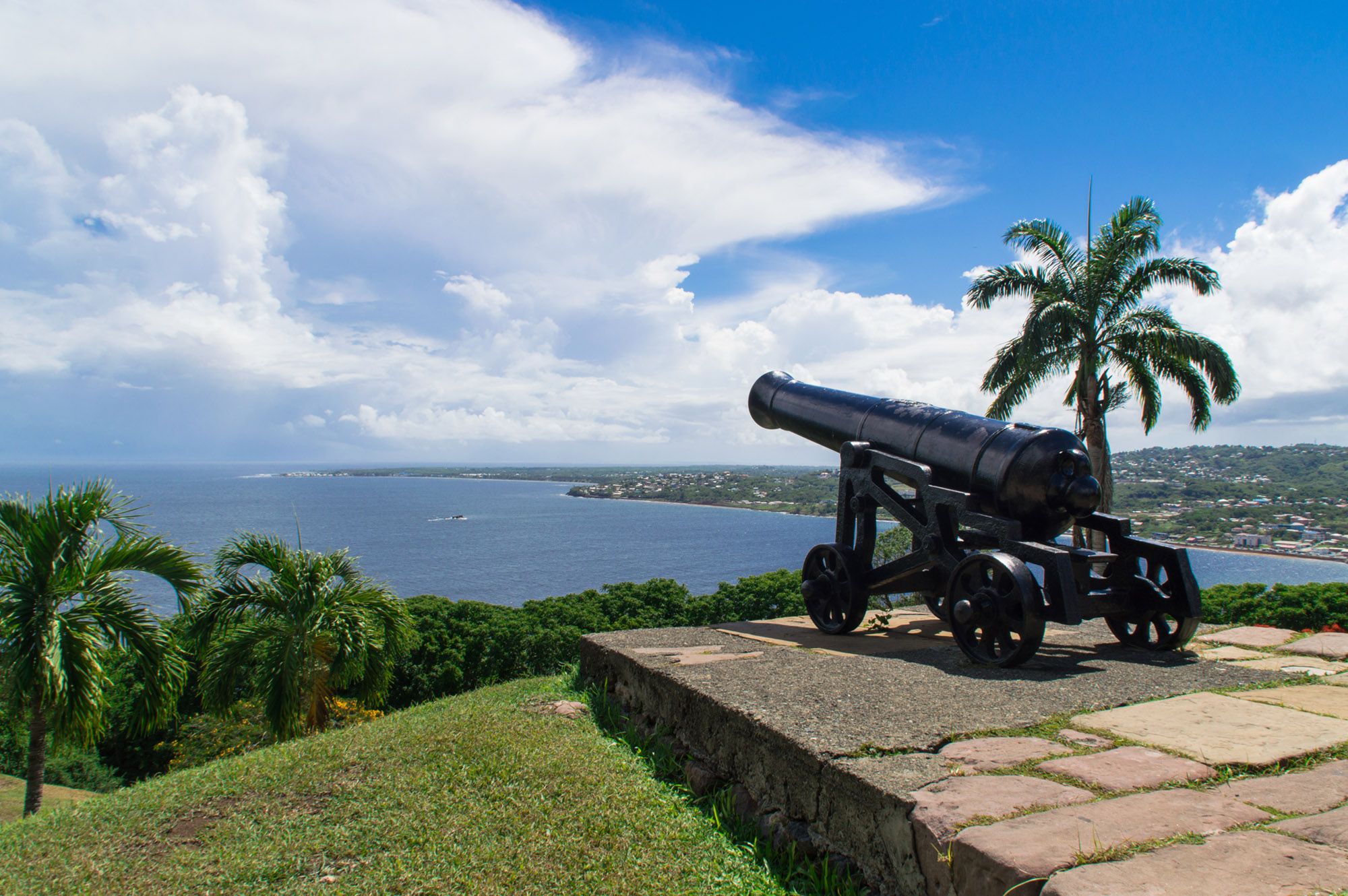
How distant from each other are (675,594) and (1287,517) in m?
29.6

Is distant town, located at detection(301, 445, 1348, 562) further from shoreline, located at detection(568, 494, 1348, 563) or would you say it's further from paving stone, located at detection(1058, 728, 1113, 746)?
paving stone, located at detection(1058, 728, 1113, 746)

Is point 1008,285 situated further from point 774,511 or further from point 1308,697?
point 774,511

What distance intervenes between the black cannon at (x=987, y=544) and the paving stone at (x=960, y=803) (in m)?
2.14

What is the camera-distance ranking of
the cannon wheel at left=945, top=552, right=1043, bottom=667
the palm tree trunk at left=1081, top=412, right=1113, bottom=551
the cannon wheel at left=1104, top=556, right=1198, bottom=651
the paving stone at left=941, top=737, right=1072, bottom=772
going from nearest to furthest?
the paving stone at left=941, top=737, right=1072, bottom=772, the cannon wheel at left=945, top=552, right=1043, bottom=667, the cannon wheel at left=1104, top=556, right=1198, bottom=651, the palm tree trunk at left=1081, top=412, right=1113, bottom=551

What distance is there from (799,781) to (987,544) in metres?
2.88

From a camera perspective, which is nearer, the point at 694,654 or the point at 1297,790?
the point at 1297,790

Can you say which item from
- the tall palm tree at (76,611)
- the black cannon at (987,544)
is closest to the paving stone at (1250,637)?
the black cannon at (987,544)

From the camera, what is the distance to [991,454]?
540cm

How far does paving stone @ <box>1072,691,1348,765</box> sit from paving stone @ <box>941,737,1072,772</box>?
1.25 ft

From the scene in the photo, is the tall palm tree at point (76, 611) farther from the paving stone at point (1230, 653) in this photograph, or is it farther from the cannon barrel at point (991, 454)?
the paving stone at point (1230, 653)

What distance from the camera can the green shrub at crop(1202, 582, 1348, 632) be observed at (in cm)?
1019

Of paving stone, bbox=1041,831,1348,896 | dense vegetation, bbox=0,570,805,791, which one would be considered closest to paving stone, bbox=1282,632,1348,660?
paving stone, bbox=1041,831,1348,896

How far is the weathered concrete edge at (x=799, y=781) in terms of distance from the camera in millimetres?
2480

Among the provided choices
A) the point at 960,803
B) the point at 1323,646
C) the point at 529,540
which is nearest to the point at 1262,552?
the point at 1323,646
